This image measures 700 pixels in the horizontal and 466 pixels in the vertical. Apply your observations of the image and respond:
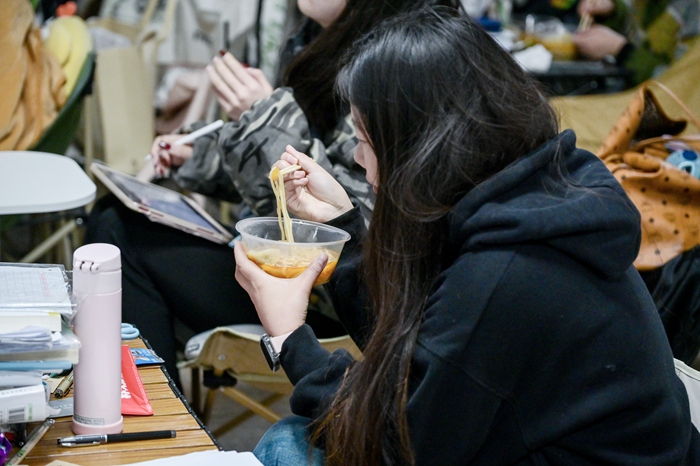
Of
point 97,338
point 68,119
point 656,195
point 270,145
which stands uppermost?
point 97,338

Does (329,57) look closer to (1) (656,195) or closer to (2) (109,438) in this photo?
(1) (656,195)

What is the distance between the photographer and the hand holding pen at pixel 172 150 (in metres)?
1.90

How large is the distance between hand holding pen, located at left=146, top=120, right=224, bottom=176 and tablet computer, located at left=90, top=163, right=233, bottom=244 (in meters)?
0.06

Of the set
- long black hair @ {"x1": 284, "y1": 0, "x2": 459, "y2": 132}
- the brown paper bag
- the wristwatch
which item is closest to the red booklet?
the wristwatch

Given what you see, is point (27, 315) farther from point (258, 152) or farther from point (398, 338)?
point (258, 152)

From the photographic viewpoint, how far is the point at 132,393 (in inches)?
39.4

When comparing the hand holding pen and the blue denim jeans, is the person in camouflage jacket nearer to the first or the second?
the hand holding pen

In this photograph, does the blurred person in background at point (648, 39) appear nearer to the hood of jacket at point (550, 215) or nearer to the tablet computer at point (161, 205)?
the tablet computer at point (161, 205)

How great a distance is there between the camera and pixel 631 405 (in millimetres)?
929

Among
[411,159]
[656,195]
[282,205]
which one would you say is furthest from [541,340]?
[656,195]

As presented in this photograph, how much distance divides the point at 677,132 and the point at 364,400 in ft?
4.55

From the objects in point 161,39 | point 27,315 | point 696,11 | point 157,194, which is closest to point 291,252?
point 27,315

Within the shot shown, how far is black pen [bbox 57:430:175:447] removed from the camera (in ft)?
2.89

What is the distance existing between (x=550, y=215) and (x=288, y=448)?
481 mm
